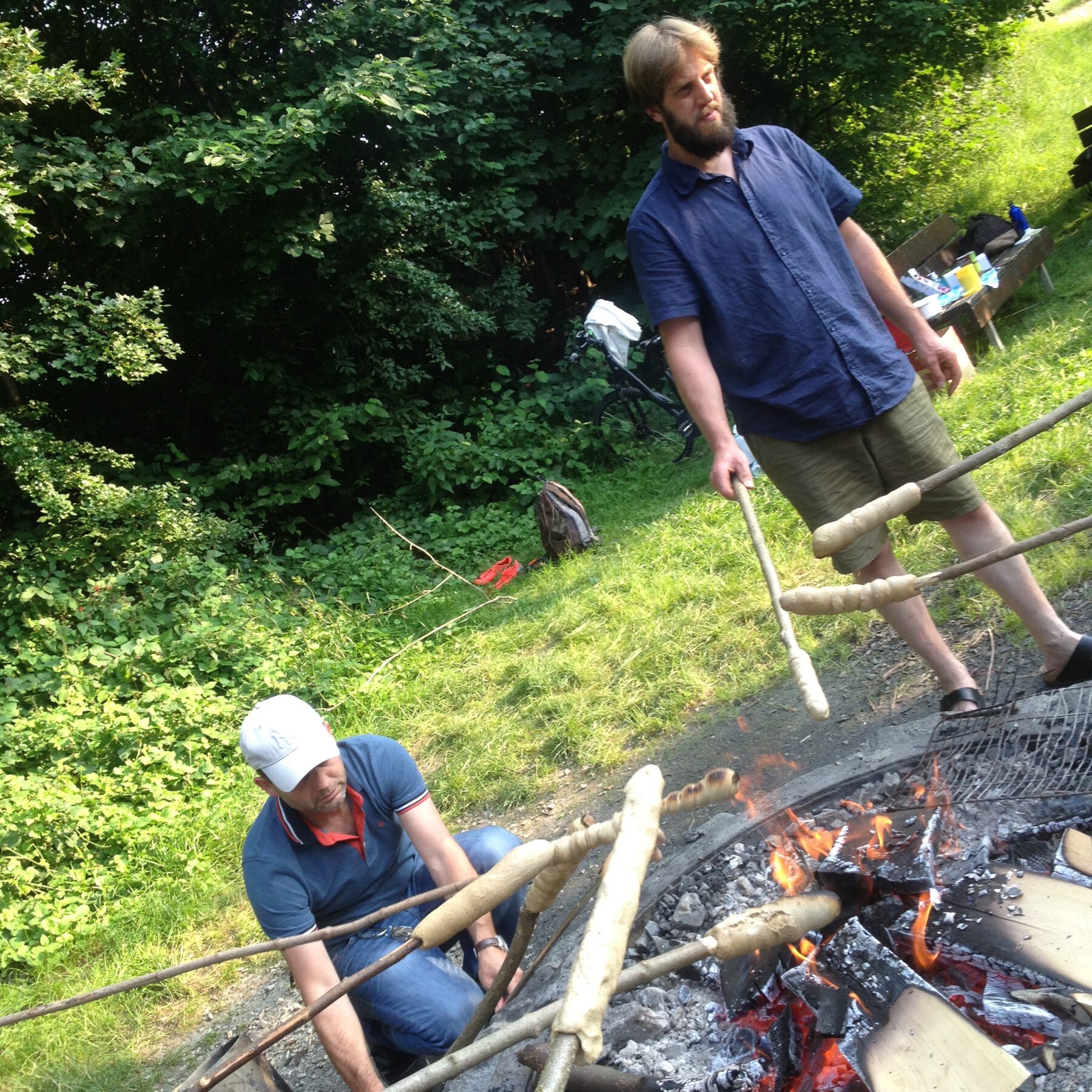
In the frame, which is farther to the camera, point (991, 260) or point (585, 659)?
point (991, 260)

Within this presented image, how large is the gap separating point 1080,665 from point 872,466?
843mm

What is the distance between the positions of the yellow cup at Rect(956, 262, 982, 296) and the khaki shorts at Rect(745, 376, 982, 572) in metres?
4.49

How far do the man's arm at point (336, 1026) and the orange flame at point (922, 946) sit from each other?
53.7 inches

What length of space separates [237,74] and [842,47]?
542 centimetres

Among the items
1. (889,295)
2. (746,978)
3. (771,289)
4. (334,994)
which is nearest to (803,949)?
(746,978)

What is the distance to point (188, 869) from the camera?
4602 mm

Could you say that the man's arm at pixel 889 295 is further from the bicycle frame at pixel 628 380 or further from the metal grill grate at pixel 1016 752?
the bicycle frame at pixel 628 380

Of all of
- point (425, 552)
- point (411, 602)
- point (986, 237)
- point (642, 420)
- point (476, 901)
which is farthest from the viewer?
point (642, 420)

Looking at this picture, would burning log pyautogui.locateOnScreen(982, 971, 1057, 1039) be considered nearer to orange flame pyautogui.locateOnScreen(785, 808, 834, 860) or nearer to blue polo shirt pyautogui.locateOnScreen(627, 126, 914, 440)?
orange flame pyautogui.locateOnScreen(785, 808, 834, 860)

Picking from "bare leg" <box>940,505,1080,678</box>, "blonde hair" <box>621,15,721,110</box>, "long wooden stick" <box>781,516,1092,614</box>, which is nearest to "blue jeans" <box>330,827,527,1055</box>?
"long wooden stick" <box>781,516,1092,614</box>

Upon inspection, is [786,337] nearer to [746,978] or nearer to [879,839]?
[879,839]

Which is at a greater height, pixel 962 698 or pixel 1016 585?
pixel 1016 585

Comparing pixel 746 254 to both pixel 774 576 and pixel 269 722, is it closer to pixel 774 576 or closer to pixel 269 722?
pixel 774 576

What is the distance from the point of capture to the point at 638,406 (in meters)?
9.23
